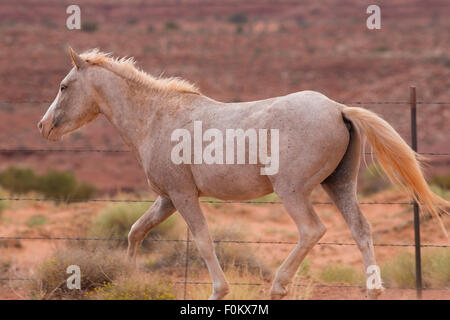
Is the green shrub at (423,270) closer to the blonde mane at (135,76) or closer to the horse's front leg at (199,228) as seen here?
the horse's front leg at (199,228)

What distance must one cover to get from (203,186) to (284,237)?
21.5ft

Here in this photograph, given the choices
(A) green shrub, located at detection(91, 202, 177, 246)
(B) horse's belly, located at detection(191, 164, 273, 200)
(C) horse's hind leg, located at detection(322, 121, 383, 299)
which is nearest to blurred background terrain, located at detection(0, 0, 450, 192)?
(A) green shrub, located at detection(91, 202, 177, 246)

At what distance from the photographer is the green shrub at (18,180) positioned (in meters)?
17.6

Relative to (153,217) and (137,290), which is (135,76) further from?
(137,290)

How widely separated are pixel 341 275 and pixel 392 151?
3.62 meters

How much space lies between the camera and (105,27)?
48.3m

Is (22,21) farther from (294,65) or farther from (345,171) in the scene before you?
(345,171)

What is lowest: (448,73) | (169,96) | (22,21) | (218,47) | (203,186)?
(203,186)

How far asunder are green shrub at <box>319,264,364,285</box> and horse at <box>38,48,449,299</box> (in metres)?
2.95

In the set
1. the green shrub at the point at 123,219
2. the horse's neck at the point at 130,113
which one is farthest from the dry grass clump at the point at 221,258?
the horse's neck at the point at 130,113

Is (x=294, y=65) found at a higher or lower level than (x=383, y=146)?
higher

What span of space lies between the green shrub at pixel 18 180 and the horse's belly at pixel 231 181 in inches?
495

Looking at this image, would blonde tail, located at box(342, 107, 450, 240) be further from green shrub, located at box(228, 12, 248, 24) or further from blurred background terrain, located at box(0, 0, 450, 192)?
green shrub, located at box(228, 12, 248, 24)
